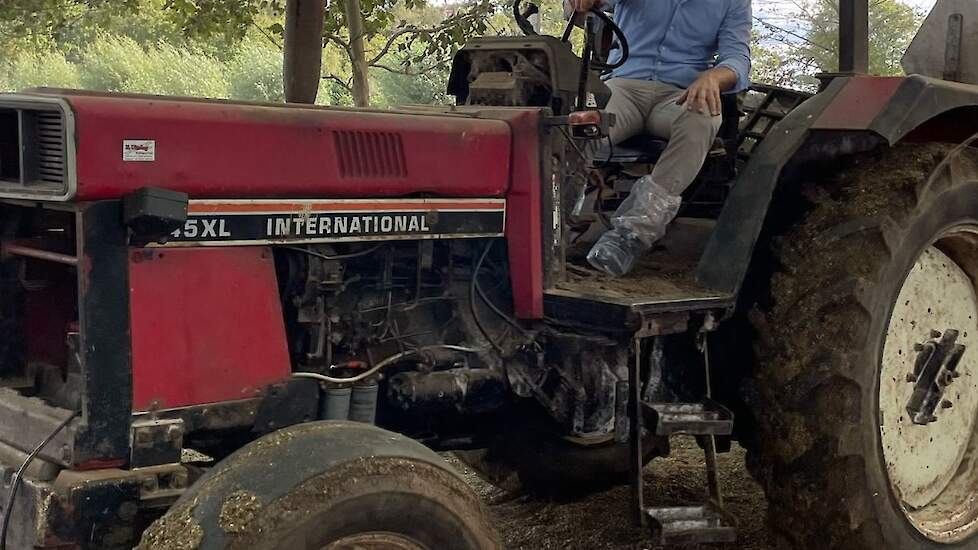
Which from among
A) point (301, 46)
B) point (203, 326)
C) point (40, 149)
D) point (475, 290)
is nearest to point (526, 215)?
point (475, 290)

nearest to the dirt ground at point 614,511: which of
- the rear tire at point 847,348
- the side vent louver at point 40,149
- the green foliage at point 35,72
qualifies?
the rear tire at point 847,348

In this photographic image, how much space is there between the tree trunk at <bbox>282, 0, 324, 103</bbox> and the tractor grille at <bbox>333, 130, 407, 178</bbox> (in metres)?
4.19

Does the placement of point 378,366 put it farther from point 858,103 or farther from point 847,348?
point 858,103

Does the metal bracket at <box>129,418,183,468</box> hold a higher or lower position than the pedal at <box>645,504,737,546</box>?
higher

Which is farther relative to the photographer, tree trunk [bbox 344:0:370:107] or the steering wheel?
tree trunk [bbox 344:0:370:107]

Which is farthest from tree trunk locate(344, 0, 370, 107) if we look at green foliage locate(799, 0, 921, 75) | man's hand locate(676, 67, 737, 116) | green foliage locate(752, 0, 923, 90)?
green foliage locate(799, 0, 921, 75)

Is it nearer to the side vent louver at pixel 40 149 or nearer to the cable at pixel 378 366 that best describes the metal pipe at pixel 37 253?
the side vent louver at pixel 40 149

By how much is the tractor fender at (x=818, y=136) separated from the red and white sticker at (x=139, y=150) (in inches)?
74.3

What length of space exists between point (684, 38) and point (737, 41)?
8.1 inches

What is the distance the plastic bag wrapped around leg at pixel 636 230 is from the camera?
3.95 metres

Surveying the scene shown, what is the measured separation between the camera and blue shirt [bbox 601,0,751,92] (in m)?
4.29

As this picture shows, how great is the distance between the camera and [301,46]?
24.2ft

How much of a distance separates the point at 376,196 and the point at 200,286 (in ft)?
2.01

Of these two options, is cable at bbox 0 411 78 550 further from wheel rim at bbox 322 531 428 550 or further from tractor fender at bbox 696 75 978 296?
tractor fender at bbox 696 75 978 296
